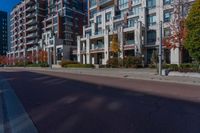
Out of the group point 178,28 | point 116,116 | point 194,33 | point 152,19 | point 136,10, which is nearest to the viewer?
point 116,116

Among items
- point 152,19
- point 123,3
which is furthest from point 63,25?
point 152,19

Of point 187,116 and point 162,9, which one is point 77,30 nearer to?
point 162,9

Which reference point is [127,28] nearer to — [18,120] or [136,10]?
[136,10]

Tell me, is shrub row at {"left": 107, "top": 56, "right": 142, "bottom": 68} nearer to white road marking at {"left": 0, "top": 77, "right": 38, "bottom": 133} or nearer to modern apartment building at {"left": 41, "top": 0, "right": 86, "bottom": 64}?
white road marking at {"left": 0, "top": 77, "right": 38, "bottom": 133}

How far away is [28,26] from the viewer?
9044cm

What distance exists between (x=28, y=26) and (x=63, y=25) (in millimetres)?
22151

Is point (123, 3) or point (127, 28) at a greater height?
point (123, 3)

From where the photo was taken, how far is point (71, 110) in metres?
7.73

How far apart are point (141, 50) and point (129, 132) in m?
36.6

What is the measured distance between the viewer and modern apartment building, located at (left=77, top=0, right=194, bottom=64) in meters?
39.7

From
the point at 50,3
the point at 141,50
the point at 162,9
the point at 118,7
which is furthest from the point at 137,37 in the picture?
the point at 50,3

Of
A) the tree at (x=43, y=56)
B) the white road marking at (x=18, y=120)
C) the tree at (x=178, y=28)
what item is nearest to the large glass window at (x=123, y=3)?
the tree at (x=178, y=28)

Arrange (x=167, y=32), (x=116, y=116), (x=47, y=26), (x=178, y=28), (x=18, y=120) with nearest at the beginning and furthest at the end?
1. (x=18, y=120)
2. (x=116, y=116)
3. (x=178, y=28)
4. (x=167, y=32)
5. (x=47, y=26)

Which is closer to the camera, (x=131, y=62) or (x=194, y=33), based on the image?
(x=194, y=33)
